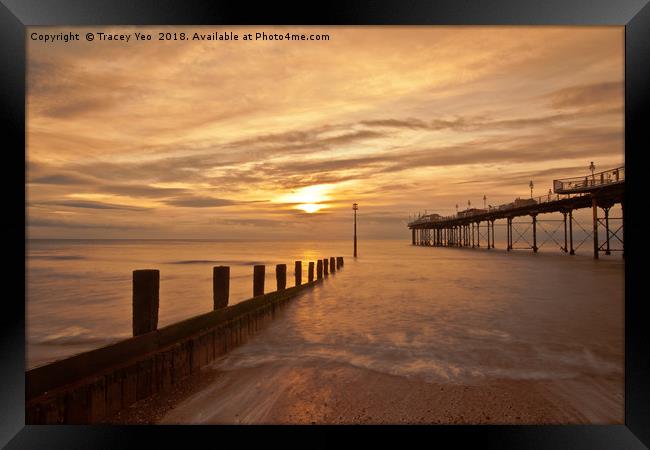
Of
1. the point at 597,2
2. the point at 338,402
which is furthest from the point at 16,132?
the point at 597,2

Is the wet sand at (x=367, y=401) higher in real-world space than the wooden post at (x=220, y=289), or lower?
lower

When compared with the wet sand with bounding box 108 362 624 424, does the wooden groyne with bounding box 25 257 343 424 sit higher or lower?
higher

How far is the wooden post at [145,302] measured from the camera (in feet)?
16.8

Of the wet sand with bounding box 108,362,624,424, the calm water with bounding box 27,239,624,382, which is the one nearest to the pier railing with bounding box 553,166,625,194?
the calm water with bounding box 27,239,624,382

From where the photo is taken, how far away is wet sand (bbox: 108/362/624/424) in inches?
182

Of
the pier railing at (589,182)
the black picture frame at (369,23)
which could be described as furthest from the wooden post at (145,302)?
the pier railing at (589,182)

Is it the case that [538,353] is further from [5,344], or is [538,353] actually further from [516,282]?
[516,282]

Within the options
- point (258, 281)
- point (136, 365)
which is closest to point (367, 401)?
point (136, 365)

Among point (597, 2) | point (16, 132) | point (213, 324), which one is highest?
point (597, 2)

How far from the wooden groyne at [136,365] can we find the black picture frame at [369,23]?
0.74m

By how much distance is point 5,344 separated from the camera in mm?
4254

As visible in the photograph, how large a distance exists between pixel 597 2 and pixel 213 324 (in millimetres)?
6522

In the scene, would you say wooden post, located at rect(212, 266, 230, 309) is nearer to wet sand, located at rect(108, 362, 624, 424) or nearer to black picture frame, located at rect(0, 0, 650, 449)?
wet sand, located at rect(108, 362, 624, 424)

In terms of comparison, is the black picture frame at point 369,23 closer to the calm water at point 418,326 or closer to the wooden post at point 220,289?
the calm water at point 418,326
